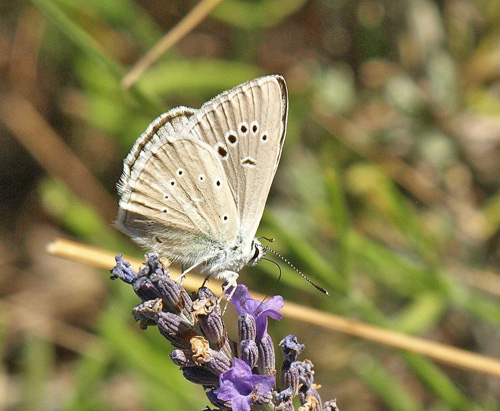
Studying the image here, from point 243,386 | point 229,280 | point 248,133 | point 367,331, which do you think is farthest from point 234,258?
point 367,331

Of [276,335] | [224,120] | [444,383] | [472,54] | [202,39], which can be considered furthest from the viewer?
[202,39]

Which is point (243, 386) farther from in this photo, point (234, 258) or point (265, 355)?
point (234, 258)

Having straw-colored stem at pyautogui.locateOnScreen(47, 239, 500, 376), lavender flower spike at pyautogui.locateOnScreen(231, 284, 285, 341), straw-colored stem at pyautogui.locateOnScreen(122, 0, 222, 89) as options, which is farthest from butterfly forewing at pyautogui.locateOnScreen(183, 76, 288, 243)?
straw-colored stem at pyautogui.locateOnScreen(122, 0, 222, 89)

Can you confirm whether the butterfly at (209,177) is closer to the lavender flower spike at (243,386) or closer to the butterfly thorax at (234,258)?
the butterfly thorax at (234,258)

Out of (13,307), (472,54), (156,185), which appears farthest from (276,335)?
(472,54)

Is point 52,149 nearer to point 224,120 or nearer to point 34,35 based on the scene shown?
point 34,35

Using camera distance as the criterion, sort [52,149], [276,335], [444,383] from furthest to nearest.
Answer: [52,149] < [276,335] < [444,383]

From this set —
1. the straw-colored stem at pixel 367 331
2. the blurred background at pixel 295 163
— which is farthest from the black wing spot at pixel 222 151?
the blurred background at pixel 295 163
